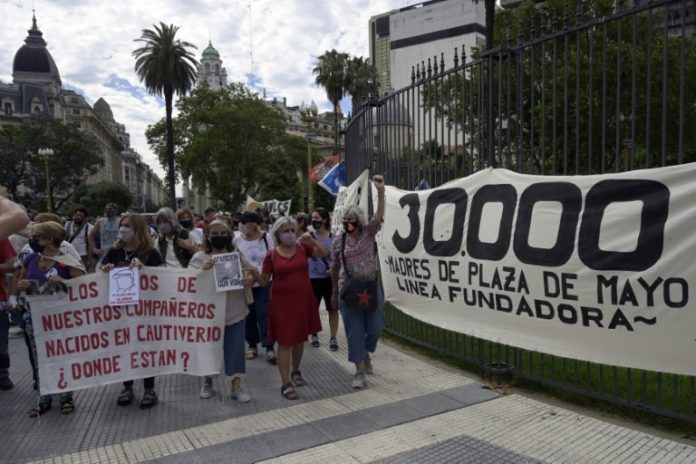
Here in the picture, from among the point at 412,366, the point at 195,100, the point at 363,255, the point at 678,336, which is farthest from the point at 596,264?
the point at 195,100

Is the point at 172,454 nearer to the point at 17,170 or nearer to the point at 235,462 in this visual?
the point at 235,462

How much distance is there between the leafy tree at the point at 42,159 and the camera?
50125mm

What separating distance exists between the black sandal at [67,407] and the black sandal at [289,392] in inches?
73.9

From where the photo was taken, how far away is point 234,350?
15.8ft

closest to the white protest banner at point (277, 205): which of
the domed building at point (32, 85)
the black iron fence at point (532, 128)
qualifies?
the black iron fence at point (532, 128)

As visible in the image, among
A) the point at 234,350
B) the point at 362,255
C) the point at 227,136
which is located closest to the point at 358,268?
the point at 362,255

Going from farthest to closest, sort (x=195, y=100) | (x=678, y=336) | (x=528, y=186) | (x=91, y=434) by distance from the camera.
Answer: (x=195, y=100), (x=528, y=186), (x=91, y=434), (x=678, y=336)

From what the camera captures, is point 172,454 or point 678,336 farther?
point 172,454

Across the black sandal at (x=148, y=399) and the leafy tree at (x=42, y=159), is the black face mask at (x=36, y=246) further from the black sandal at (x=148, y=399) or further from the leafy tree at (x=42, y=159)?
the leafy tree at (x=42, y=159)

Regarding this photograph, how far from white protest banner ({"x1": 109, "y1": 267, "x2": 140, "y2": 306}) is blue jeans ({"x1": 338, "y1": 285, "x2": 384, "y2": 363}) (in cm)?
191

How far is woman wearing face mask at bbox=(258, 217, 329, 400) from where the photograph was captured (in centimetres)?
473

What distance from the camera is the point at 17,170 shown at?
169 ft

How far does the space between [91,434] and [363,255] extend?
9.08 ft

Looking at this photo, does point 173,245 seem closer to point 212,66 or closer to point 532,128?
point 532,128
